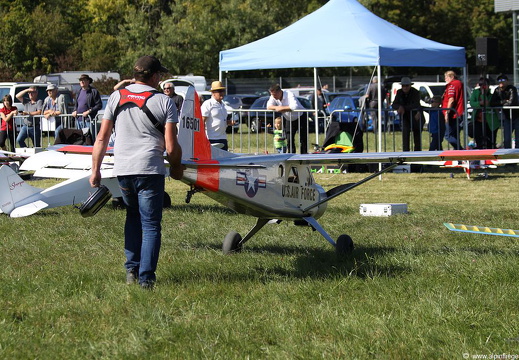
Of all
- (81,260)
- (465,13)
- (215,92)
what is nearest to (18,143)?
(215,92)

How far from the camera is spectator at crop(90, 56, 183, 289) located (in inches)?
255

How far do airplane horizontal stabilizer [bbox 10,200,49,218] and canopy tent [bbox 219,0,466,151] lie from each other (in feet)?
23.1

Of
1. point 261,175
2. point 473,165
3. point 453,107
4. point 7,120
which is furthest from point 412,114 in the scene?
point 261,175

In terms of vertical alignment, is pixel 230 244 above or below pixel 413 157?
below

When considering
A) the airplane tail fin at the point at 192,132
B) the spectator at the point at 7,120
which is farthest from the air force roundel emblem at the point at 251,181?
the spectator at the point at 7,120

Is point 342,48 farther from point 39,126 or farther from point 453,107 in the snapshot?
point 39,126

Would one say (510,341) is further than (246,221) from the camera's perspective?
No

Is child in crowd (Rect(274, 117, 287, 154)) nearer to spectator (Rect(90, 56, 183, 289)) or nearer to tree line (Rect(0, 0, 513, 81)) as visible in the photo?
spectator (Rect(90, 56, 183, 289))

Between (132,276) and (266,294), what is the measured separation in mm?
1166

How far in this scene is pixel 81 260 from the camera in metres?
8.06

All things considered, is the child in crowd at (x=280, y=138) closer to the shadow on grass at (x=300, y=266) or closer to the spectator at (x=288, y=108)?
the spectator at (x=288, y=108)

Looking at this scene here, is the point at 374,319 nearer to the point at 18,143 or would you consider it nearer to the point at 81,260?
the point at 81,260

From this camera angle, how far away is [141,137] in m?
6.51

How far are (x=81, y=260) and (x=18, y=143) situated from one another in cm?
1202
